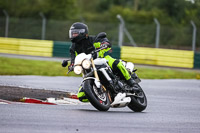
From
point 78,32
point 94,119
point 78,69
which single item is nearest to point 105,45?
point 78,32

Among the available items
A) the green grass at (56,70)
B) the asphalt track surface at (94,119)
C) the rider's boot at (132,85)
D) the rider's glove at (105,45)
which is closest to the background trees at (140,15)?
the green grass at (56,70)

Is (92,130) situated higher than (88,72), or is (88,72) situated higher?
(88,72)

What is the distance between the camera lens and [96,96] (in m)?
9.10

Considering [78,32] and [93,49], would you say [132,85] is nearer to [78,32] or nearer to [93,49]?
[93,49]

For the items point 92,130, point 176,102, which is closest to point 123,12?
point 176,102

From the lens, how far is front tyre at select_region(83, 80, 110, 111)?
897 cm

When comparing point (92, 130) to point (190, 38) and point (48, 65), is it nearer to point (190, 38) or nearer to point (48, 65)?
point (48, 65)

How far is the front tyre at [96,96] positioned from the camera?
29.4 ft

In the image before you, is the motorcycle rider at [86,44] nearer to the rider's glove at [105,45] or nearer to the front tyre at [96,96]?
the rider's glove at [105,45]

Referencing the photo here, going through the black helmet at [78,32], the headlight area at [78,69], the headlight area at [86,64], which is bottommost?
the headlight area at [78,69]

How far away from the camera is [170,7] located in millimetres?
60969

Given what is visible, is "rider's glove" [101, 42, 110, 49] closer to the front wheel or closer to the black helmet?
the black helmet

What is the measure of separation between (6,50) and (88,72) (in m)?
23.5

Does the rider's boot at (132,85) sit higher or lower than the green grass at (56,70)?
higher
